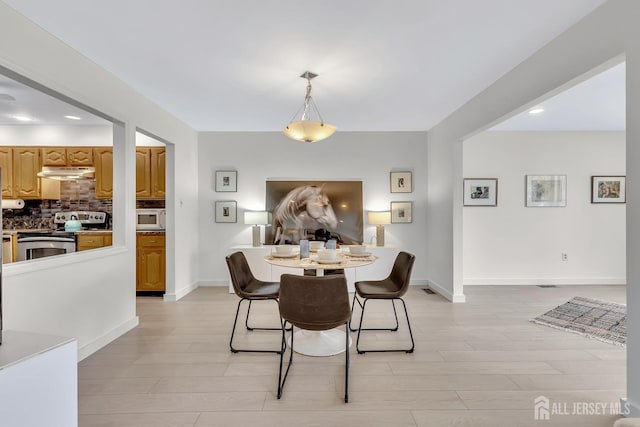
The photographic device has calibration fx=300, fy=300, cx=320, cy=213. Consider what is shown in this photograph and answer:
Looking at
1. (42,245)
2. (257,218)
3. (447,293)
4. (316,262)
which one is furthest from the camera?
(257,218)

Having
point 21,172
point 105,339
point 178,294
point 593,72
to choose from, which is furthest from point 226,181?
point 593,72

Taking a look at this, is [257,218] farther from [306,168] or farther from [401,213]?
[401,213]

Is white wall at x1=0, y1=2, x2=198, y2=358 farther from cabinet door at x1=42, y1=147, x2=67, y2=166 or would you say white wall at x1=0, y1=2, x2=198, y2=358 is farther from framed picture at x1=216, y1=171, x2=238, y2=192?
cabinet door at x1=42, y1=147, x2=67, y2=166

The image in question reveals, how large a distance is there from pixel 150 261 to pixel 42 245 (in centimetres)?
130

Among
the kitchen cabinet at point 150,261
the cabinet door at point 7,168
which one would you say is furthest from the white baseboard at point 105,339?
the cabinet door at point 7,168

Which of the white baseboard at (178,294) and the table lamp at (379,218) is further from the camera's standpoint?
the table lamp at (379,218)

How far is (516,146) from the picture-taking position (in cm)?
500

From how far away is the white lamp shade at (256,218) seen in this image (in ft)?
15.2

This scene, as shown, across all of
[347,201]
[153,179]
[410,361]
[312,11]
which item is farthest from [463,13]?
[153,179]

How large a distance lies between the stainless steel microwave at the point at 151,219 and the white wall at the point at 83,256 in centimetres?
Answer: 115

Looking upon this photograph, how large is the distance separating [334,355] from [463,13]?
2.76m

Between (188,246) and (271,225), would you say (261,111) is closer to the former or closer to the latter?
(271,225)

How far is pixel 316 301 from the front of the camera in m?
2.09

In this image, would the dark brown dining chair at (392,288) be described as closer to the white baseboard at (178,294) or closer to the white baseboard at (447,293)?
the white baseboard at (447,293)
